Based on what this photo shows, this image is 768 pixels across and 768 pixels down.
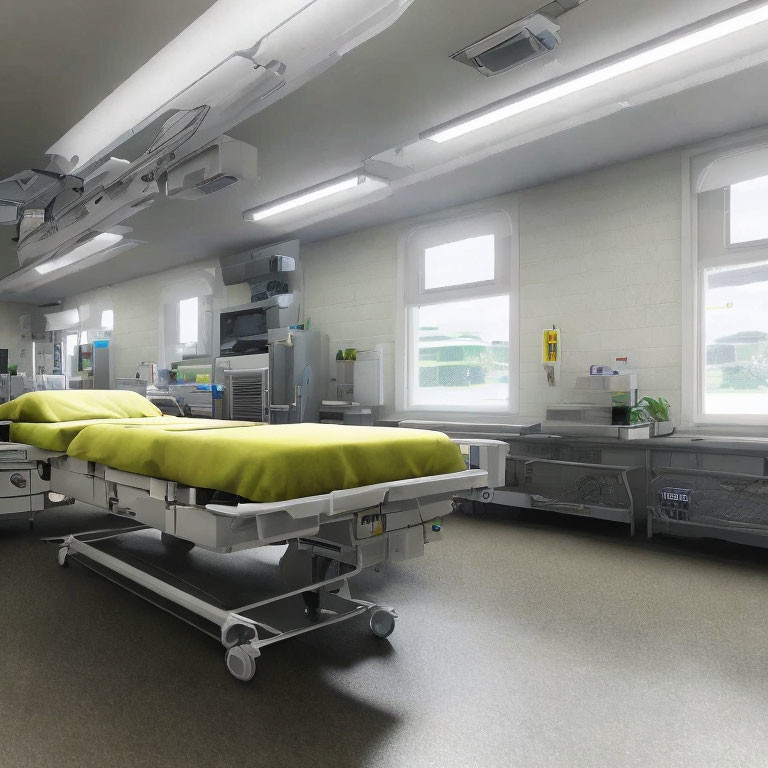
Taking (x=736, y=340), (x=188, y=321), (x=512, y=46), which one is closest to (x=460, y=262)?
(x=736, y=340)

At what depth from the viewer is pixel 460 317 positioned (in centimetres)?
602

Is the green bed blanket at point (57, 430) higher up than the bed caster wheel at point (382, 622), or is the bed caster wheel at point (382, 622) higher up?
the green bed blanket at point (57, 430)

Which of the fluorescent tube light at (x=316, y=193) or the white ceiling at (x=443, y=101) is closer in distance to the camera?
the white ceiling at (x=443, y=101)

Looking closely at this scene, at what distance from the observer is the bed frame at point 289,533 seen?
2.05 meters

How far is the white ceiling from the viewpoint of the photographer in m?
3.01

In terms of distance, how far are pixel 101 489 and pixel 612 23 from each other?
3.46m

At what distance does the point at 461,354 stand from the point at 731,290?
95.5 inches

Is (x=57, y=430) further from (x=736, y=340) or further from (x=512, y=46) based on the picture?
(x=736, y=340)

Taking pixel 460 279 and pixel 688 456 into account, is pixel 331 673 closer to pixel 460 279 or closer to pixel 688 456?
pixel 688 456

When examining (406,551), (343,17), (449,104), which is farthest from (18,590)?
(449,104)

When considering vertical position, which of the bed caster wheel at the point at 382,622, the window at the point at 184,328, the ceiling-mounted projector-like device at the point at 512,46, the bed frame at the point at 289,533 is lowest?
the bed caster wheel at the point at 382,622

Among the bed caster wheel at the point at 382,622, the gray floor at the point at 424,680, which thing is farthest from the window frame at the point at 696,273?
the bed caster wheel at the point at 382,622

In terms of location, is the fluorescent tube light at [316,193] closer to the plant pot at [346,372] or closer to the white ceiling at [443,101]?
the white ceiling at [443,101]

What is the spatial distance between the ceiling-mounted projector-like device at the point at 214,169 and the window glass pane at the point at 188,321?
519cm
